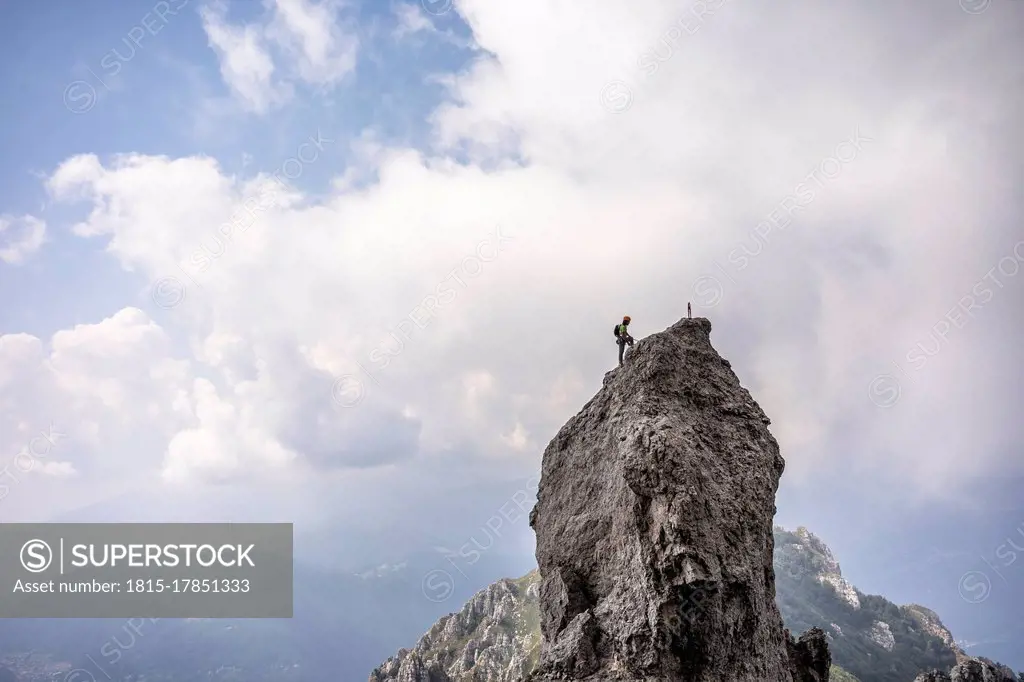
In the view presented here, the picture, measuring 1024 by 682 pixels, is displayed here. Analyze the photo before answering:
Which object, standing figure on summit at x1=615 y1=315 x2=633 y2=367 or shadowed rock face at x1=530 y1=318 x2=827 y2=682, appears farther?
standing figure on summit at x1=615 y1=315 x2=633 y2=367

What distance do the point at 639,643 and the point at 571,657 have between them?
2.69 meters

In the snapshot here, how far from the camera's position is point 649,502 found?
2327 cm

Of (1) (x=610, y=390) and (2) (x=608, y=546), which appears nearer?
(2) (x=608, y=546)

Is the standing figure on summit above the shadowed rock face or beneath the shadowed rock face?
above

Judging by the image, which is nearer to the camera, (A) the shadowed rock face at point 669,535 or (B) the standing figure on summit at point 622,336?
(A) the shadowed rock face at point 669,535

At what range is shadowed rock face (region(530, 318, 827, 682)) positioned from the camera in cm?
2169

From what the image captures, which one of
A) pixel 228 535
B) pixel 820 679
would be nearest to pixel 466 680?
pixel 228 535

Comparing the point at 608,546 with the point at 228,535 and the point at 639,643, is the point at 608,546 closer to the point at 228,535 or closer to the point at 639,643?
the point at 639,643

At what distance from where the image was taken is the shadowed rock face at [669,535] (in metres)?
21.7

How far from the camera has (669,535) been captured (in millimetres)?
21828

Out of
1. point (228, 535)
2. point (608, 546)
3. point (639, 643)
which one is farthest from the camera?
point (228, 535)

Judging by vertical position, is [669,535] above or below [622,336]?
below

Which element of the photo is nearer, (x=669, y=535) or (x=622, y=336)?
(x=669, y=535)

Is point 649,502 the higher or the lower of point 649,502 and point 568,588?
the higher
